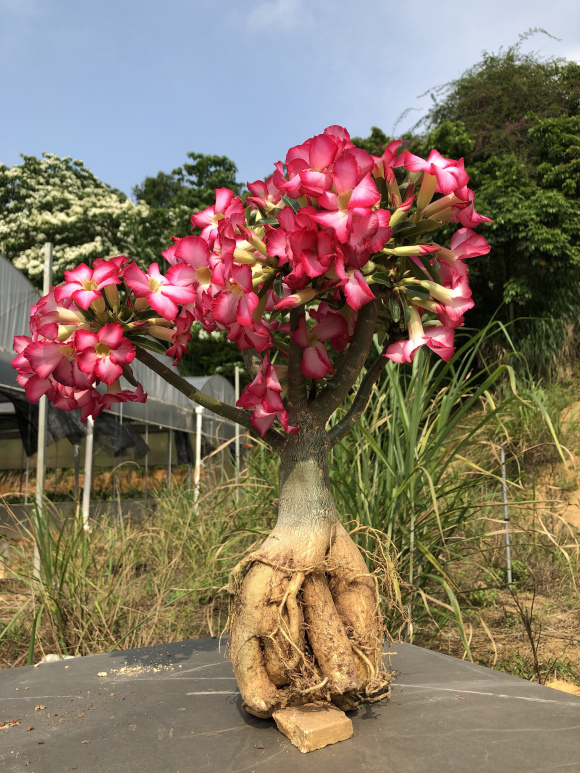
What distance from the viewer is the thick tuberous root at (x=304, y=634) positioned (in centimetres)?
95

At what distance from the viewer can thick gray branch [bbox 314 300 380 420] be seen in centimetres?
101

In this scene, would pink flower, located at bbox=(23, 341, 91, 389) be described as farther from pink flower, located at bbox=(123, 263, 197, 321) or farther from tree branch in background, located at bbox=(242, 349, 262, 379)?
tree branch in background, located at bbox=(242, 349, 262, 379)

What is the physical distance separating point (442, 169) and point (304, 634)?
2.55 ft

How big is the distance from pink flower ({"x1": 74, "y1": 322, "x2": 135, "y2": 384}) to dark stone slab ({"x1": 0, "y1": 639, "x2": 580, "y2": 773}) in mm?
572

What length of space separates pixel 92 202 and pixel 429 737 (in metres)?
15.3

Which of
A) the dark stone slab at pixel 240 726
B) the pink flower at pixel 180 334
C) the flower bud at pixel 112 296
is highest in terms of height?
the flower bud at pixel 112 296

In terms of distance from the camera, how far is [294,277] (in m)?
0.85

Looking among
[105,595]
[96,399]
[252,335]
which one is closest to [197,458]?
[105,595]

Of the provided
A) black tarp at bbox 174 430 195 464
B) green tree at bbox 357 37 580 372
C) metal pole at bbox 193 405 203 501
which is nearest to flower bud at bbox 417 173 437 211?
metal pole at bbox 193 405 203 501

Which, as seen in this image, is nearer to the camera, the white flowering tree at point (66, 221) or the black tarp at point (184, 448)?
the black tarp at point (184, 448)

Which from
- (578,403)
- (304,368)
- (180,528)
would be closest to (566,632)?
(180,528)

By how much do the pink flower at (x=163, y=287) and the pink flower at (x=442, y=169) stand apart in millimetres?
394

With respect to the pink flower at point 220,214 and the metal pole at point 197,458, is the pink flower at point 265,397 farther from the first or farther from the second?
the metal pole at point 197,458

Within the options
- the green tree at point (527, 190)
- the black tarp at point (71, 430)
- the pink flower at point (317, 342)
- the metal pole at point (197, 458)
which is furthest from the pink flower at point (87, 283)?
the green tree at point (527, 190)
